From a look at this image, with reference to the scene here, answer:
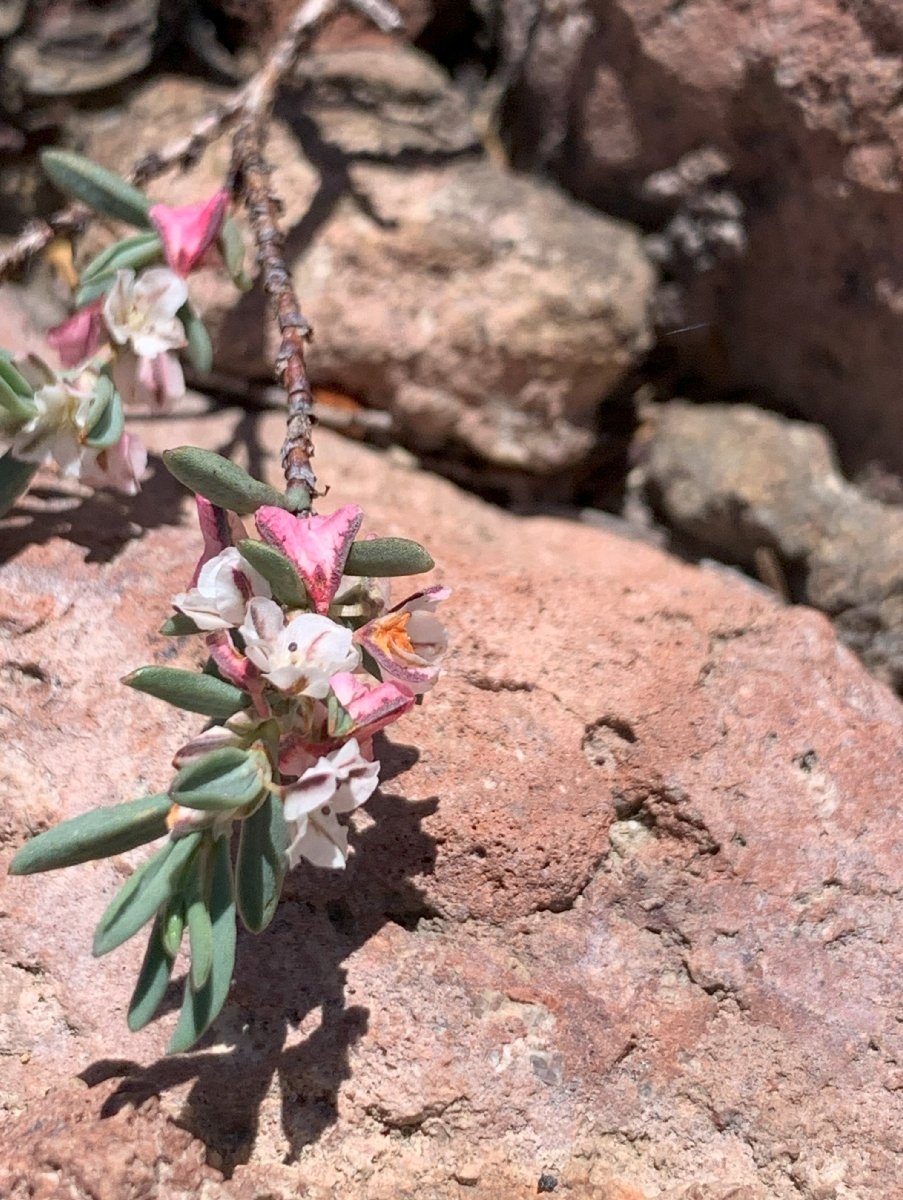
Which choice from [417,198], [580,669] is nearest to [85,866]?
[580,669]

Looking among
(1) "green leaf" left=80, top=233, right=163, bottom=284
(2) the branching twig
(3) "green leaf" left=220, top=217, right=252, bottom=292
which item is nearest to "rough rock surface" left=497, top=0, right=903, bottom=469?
(2) the branching twig

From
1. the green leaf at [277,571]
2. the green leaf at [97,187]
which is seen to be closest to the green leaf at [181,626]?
the green leaf at [277,571]

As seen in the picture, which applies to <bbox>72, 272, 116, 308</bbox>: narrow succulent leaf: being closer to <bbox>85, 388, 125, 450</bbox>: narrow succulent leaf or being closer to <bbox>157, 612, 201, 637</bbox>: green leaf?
<bbox>85, 388, 125, 450</bbox>: narrow succulent leaf

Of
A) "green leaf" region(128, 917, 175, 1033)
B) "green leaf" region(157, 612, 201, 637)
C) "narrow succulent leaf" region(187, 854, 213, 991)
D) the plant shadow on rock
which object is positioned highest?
"green leaf" region(157, 612, 201, 637)

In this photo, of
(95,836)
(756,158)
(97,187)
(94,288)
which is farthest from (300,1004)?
(756,158)

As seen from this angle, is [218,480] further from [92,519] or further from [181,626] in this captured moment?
[92,519]

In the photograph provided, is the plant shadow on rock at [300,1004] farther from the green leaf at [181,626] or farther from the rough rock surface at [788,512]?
the rough rock surface at [788,512]
